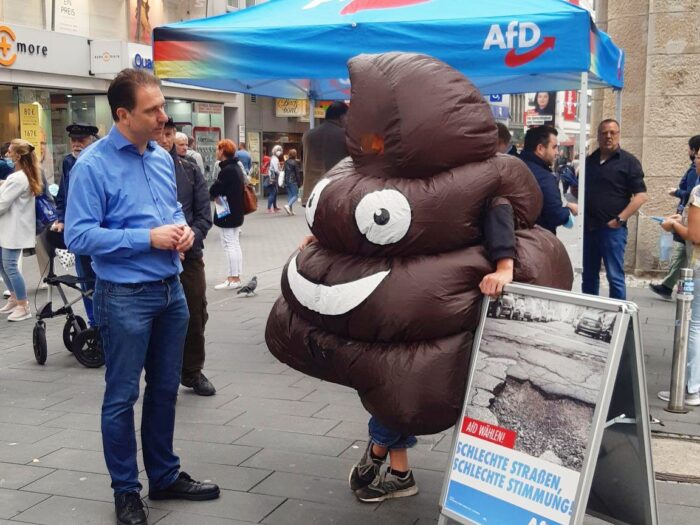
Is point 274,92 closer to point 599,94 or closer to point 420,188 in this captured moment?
point 599,94

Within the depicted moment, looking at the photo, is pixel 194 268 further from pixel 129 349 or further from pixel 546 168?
pixel 546 168

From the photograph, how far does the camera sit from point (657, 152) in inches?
397

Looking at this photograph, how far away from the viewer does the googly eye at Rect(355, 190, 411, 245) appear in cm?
326


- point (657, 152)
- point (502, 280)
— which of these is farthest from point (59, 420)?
point (657, 152)

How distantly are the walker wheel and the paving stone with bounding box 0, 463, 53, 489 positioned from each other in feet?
7.37

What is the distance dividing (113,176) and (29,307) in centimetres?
622

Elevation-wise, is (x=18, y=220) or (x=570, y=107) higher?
(x=570, y=107)

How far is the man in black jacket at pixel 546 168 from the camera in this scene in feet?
20.0

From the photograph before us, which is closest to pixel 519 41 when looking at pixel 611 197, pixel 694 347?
pixel 611 197

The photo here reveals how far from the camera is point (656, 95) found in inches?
395

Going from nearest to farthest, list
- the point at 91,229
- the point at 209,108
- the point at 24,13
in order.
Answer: the point at 91,229 < the point at 24,13 < the point at 209,108

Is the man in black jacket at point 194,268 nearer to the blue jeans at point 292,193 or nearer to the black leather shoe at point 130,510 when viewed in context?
the black leather shoe at point 130,510

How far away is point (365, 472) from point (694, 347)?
285 centimetres

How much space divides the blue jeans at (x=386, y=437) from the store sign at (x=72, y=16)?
59.3 ft
